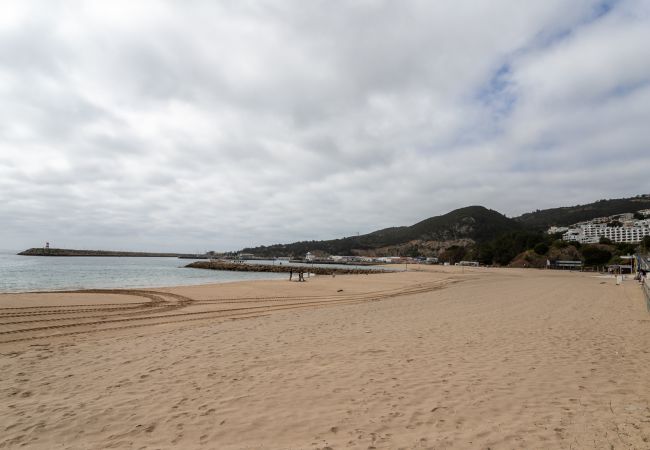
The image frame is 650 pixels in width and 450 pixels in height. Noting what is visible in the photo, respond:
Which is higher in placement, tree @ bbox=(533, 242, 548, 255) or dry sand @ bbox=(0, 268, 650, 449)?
tree @ bbox=(533, 242, 548, 255)

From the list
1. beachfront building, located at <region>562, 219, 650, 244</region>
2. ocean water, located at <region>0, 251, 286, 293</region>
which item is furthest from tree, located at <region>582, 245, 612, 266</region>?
beachfront building, located at <region>562, 219, 650, 244</region>

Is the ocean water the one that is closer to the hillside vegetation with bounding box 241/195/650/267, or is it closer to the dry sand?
the dry sand

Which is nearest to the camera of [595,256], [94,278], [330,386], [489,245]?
[330,386]

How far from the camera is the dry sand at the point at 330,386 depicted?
14.0ft

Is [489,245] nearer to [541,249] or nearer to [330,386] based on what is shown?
[541,249]

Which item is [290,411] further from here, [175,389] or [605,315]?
[605,315]

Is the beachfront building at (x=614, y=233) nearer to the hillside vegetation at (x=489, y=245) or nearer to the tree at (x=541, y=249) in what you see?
the hillside vegetation at (x=489, y=245)

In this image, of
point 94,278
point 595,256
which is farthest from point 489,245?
point 94,278

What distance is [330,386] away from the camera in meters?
5.85

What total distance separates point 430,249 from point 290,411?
17956 cm

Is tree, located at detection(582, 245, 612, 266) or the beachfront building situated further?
the beachfront building

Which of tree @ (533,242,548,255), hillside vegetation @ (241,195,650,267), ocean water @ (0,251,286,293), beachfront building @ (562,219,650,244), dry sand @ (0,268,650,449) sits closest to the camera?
dry sand @ (0,268,650,449)

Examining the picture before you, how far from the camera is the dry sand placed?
4.28 m

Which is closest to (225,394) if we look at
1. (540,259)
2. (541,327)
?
(541,327)
